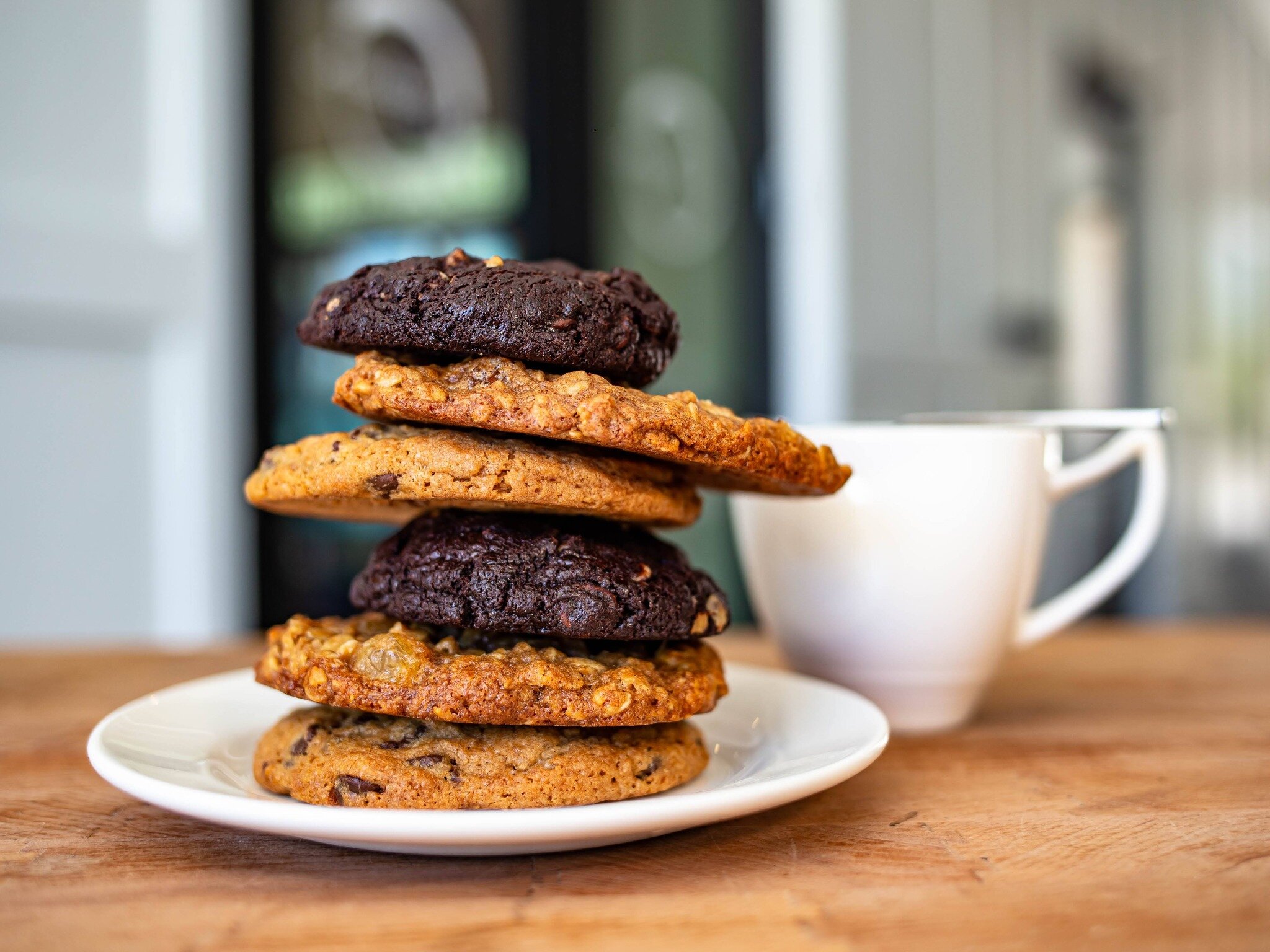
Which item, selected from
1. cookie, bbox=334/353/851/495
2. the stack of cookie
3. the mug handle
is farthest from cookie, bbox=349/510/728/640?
the mug handle

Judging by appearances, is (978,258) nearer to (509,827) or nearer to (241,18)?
(241,18)

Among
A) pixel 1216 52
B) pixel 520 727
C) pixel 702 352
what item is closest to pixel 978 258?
pixel 702 352

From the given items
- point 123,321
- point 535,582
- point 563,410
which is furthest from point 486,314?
point 123,321

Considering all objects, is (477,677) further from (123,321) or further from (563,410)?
(123,321)

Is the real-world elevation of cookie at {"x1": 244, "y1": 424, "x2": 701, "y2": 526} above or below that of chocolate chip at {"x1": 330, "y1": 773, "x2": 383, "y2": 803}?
above

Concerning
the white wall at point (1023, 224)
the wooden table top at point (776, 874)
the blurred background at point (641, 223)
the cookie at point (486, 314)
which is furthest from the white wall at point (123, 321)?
the cookie at point (486, 314)

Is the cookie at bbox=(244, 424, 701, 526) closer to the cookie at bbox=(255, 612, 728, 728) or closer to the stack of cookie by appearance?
the stack of cookie

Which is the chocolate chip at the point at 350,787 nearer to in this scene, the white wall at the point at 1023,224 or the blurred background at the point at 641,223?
the blurred background at the point at 641,223
